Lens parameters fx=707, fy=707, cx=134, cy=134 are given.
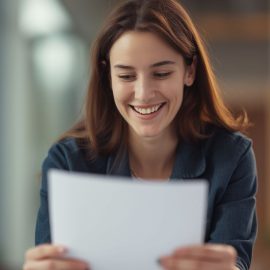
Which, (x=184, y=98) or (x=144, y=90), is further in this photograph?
(x=184, y=98)

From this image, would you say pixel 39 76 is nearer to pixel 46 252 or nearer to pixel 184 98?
pixel 184 98

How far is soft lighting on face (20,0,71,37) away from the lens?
470 centimetres

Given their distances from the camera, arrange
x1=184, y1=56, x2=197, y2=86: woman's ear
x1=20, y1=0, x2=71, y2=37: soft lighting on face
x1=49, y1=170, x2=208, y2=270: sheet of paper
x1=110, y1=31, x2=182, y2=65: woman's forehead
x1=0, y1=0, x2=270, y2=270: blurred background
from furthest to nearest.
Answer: x1=20, y1=0, x2=71, y2=37: soft lighting on face < x1=0, y1=0, x2=270, y2=270: blurred background < x1=184, y1=56, x2=197, y2=86: woman's ear < x1=110, y1=31, x2=182, y2=65: woman's forehead < x1=49, y1=170, x2=208, y2=270: sheet of paper

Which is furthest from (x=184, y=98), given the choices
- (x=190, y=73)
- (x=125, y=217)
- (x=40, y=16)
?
(x=40, y=16)

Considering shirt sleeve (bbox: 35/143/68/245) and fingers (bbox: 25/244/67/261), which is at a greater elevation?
shirt sleeve (bbox: 35/143/68/245)

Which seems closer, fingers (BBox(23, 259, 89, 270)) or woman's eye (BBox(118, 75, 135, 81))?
fingers (BBox(23, 259, 89, 270))

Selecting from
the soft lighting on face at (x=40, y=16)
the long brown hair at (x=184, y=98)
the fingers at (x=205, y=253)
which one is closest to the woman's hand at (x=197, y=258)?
the fingers at (x=205, y=253)

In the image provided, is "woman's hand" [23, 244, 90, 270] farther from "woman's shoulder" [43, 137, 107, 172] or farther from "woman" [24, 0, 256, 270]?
"woman's shoulder" [43, 137, 107, 172]

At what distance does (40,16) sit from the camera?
4848 mm

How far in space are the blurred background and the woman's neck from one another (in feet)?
4.69

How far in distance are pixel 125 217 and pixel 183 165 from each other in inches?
15.7

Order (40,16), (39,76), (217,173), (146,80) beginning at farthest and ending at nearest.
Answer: (39,76) < (40,16) < (217,173) < (146,80)

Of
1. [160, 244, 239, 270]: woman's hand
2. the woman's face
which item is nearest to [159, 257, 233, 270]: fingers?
[160, 244, 239, 270]: woman's hand

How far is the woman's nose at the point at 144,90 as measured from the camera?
1.38 m
